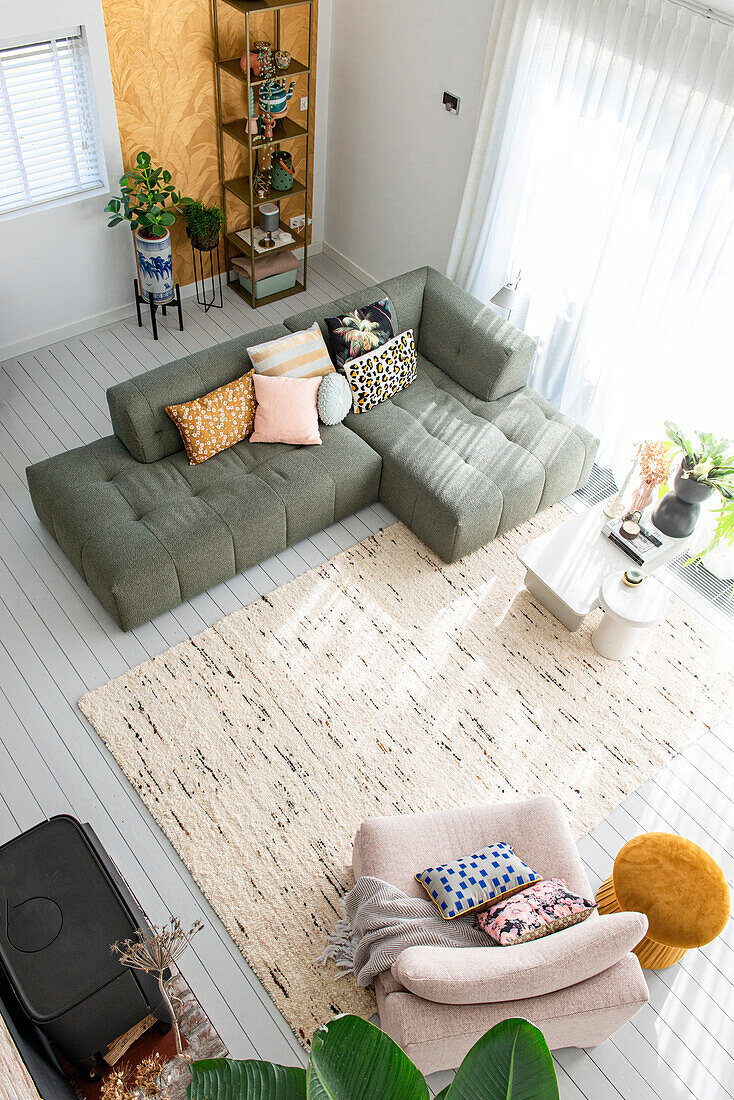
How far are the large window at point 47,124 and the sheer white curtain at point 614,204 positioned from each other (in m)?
2.09

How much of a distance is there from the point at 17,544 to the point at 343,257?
3.23 meters

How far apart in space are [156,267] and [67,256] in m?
0.50

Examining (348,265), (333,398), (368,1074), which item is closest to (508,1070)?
(368,1074)

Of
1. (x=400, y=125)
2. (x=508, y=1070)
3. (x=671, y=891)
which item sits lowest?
(x=671, y=891)

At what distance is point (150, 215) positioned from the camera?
459cm

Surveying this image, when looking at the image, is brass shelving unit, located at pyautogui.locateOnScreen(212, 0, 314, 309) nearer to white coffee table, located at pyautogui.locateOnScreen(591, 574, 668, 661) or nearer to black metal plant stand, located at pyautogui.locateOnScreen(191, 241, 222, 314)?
black metal plant stand, located at pyautogui.locateOnScreen(191, 241, 222, 314)

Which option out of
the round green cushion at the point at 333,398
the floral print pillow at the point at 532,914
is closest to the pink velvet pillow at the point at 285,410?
the round green cushion at the point at 333,398

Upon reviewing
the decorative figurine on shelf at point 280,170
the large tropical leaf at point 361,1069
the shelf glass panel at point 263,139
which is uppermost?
the large tropical leaf at point 361,1069

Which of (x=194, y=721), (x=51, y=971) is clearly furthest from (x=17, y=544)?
(x=51, y=971)

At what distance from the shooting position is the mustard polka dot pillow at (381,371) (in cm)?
430

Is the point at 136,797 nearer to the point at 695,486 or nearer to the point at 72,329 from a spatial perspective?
the point at 695,486

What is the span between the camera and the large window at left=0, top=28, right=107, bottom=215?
4.14 meters

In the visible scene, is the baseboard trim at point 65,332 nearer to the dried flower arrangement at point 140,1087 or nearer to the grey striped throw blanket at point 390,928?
the grey striped throw blanket at point 390,928

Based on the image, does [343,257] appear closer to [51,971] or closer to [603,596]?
[603,596]
